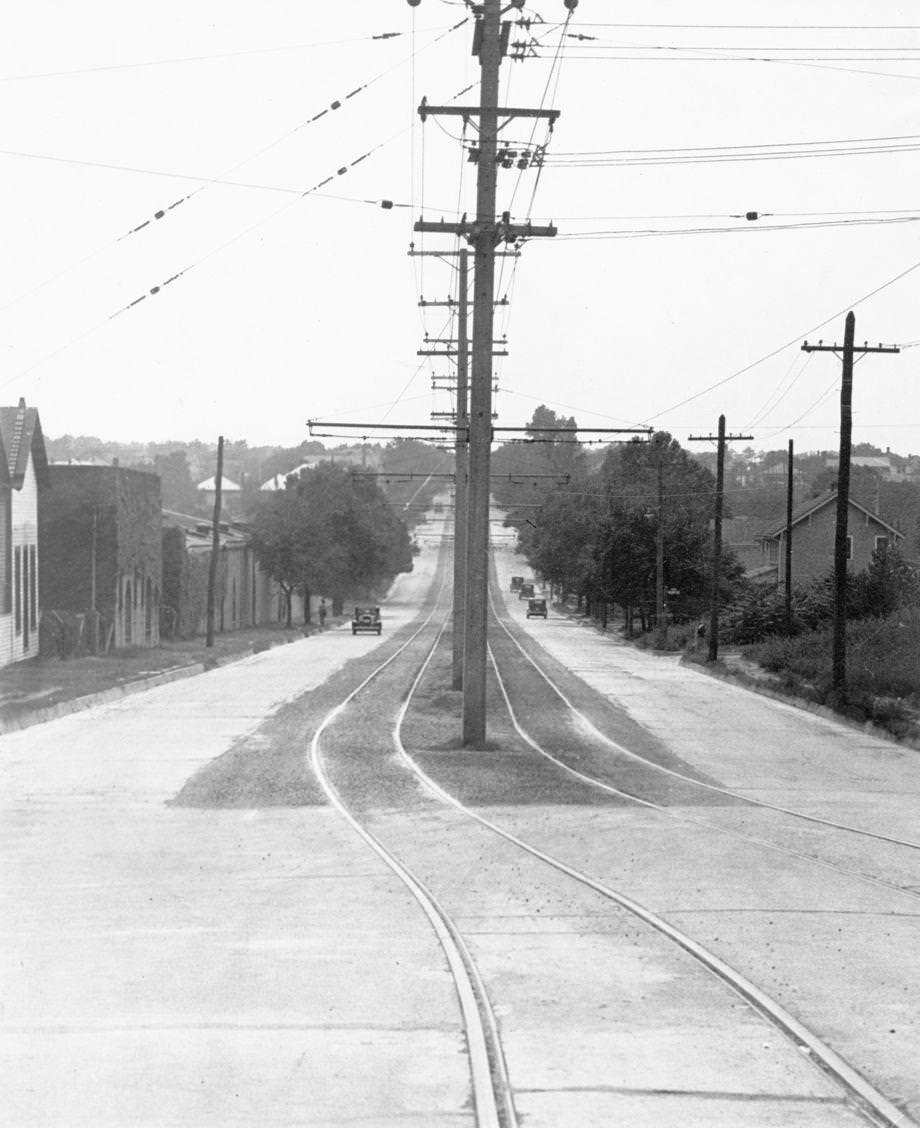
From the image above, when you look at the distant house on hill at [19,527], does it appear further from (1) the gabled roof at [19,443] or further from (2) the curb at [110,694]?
(2) the curb at [110,694]

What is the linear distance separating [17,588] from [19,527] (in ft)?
5.73

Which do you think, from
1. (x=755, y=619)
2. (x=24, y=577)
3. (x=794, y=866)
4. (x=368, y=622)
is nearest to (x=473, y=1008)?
(x=794, y=866)

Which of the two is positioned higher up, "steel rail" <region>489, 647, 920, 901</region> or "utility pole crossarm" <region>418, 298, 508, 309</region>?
"utility pole crossarm" <region>418, 298, 508, 309</region>

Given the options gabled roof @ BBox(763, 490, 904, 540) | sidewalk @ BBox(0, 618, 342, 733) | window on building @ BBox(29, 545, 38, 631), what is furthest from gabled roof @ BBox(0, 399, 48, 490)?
gabled roof @ BBox(763, 490, 904, 540)

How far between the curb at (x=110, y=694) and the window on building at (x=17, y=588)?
4359 mm

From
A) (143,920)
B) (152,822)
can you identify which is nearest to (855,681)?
(152,822)

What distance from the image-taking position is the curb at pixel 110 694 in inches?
1137

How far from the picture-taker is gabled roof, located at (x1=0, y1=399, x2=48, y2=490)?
4150 centimetres

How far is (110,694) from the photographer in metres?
35.8

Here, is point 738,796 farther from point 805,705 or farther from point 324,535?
point 324,535

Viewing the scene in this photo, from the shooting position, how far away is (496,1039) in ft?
25.2

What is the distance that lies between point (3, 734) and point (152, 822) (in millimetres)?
11508

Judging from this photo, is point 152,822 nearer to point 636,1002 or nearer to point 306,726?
point 636,1002

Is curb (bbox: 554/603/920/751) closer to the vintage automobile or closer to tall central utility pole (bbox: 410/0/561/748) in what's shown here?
tall central utility pole (bbox: 410/0/561/748)
